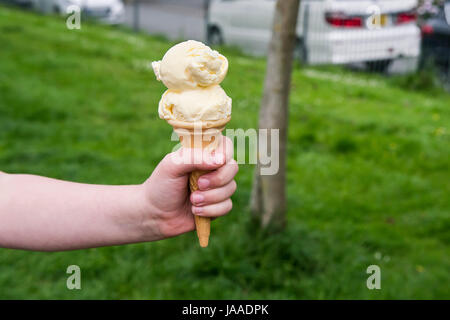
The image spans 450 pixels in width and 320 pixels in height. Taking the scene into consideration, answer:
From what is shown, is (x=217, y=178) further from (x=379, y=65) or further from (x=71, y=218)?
(x=379, y=65)

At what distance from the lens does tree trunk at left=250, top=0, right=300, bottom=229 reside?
3297 mm

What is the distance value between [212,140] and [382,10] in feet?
25.4

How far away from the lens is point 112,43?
8.68 metres

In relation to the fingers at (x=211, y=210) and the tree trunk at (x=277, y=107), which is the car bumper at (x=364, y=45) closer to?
the tree trunk at (x=277, y=107)

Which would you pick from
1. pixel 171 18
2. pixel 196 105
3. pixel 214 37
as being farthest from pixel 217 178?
pixel 171 18

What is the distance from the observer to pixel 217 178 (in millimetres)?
1494

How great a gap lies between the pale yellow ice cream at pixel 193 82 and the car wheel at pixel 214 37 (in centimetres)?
859

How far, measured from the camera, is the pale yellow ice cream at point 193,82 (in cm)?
139

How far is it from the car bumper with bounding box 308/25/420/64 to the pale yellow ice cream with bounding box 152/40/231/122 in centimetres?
759

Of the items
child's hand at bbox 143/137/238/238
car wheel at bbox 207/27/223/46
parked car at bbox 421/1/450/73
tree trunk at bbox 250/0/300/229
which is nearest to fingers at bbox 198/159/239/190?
child's hand at bbox 143/137/238/238

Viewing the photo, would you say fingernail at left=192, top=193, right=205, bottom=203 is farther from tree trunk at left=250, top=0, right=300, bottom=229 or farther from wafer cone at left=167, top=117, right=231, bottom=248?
tree trunk at left=250, top=0, right=300, bottom=229

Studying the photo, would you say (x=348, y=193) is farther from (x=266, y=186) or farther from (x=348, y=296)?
(x=348, y=296)

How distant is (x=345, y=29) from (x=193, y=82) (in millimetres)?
7644

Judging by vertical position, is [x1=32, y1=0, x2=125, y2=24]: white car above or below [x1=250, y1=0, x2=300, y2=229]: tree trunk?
above
